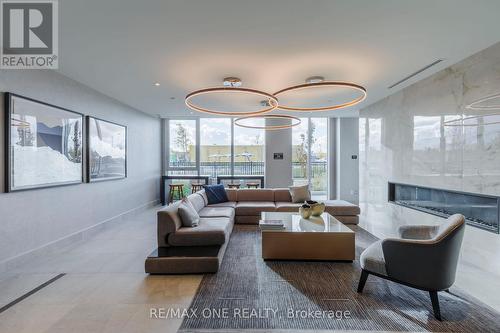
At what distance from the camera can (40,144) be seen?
11.3 ft

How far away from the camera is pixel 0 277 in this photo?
2.90m

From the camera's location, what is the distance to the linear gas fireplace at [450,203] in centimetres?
308

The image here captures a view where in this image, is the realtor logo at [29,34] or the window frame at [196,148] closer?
the realtor logo at [29,34]

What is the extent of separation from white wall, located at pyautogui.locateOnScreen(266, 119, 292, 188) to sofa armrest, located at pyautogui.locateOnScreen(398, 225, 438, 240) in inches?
202

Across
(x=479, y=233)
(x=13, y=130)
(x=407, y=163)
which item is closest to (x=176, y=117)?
(x=13, y=130)

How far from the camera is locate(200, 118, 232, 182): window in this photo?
27.3 feet

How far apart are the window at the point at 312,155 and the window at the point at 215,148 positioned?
2220 millimetres

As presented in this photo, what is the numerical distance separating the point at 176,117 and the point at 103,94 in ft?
10.6

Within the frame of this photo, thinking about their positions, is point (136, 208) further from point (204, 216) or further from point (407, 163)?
point (407, 163)

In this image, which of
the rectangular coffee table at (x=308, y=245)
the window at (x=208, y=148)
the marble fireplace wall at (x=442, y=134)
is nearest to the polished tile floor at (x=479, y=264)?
the marble fireplace wall at (x=442, y=134)

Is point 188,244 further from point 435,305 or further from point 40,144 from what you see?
point 435,305

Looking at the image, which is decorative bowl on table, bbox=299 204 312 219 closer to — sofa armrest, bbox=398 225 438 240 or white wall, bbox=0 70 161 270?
sofa armrest, bbox=398 225 438 240

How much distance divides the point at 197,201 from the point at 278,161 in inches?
149

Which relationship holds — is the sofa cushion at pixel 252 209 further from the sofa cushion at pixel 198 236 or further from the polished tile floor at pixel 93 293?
the polished tile floor at pixel 93 293
